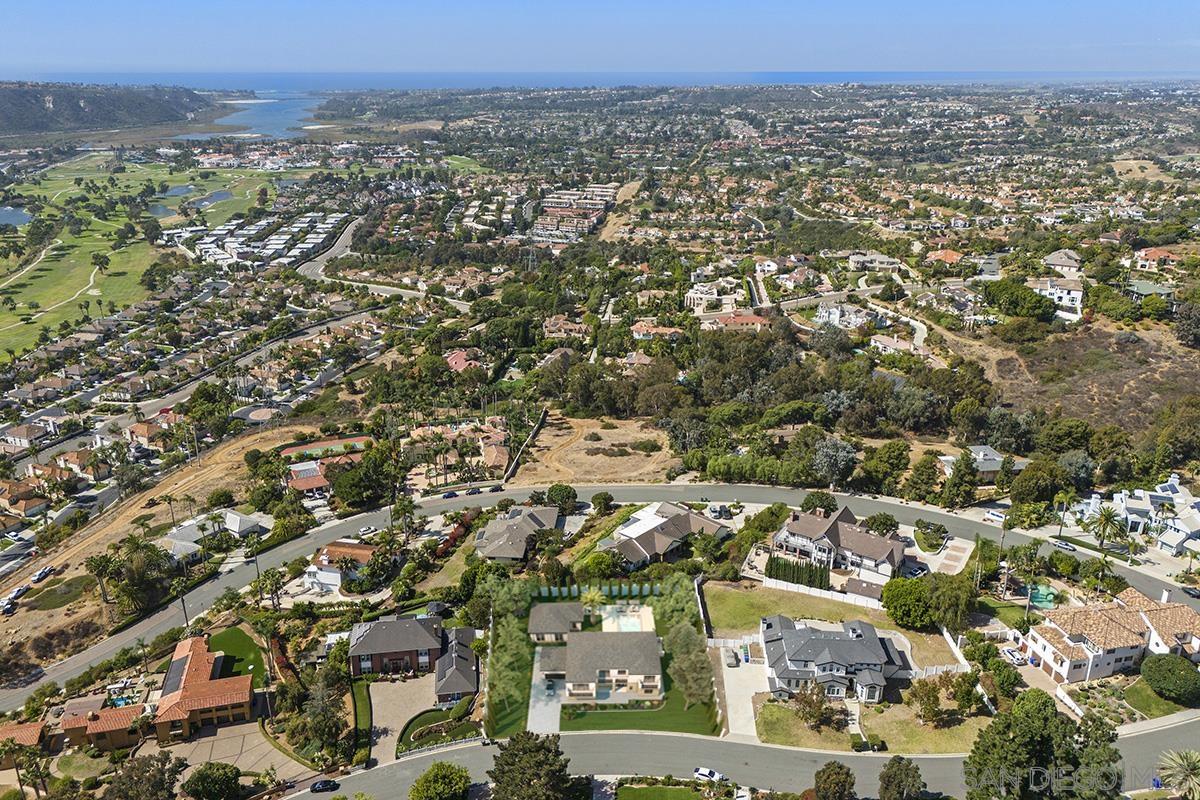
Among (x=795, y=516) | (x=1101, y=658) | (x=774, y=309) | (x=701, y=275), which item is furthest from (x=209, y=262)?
(x=1101, y=658)

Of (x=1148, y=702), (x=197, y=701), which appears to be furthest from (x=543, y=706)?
(x=1148, y=702)

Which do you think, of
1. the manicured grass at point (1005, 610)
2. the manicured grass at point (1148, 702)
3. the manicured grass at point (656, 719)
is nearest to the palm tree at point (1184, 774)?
the manicured grass at point (1148, 702)

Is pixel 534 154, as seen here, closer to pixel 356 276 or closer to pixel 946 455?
pixel 356 276

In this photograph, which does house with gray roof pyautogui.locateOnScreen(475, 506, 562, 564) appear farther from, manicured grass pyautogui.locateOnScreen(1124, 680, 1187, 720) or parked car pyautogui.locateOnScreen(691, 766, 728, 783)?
manicured grass pyautogui.locateOnScreen(1124, 680, 1187, 720)

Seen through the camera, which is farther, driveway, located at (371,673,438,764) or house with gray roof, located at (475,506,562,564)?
house with gray roof, located at (475,506,562,564)

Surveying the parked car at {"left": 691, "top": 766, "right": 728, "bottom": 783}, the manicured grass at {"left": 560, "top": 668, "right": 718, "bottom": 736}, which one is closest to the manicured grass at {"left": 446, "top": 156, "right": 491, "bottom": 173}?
the manicured grass at {"left": 560, "top": 668, "right": 718, "bottom": 736}

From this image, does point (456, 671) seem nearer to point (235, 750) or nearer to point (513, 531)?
point (235, 750)

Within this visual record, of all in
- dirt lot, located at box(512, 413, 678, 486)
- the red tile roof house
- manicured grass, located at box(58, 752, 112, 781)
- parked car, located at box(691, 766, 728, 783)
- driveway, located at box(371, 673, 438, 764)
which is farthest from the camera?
dirt lot, located at box(512, 413, 678, 486)
